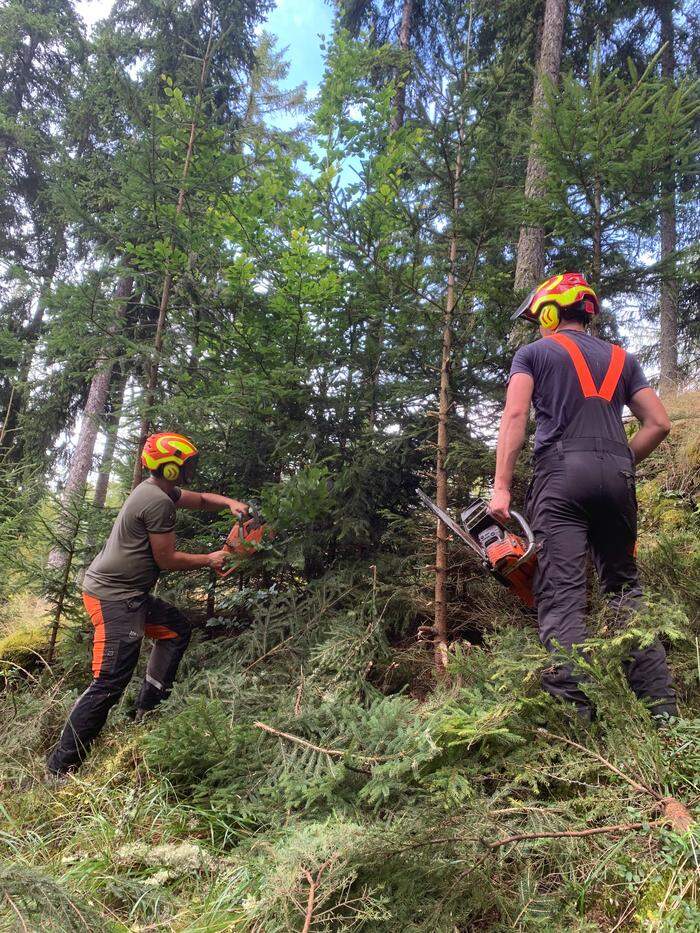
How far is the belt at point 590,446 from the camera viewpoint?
2830mm

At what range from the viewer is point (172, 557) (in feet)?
13.2

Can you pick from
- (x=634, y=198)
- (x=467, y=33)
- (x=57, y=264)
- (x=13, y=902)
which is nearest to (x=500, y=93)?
(x=467, y=33)

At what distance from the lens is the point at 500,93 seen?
422cm

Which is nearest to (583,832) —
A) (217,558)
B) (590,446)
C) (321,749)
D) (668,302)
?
(321,749)

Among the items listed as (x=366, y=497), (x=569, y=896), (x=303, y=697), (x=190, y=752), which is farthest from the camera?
(x=366, y=497)

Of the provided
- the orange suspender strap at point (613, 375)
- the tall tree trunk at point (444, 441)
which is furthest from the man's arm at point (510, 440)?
the tall tree trunk at point (444, 441)

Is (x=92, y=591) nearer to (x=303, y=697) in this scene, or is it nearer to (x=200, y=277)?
(x=303, y=697)

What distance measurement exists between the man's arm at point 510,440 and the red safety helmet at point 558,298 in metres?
0.54

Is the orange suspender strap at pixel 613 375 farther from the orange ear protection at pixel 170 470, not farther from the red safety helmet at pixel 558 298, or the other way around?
the orange ear protection at pixel 170 470

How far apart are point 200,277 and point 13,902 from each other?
511cm

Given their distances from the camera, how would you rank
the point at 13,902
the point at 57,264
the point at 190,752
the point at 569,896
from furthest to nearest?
1. the point at 57,264
2. the point at 190,752
3. the point at 569,896
4. the point at 13,902

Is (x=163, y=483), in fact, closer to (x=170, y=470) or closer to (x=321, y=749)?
(x=170, y=470)

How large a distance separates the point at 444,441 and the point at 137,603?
254 centimetres

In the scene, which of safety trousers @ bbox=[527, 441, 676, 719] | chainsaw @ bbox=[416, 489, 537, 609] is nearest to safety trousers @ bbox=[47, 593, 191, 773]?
chainsaw @ bbox=[416, 489, 537, 609]
